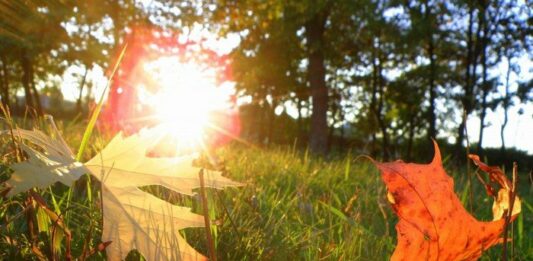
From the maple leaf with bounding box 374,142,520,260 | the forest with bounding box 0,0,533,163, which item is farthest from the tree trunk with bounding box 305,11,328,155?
the maple leaf with bounding box 374,142,520,260

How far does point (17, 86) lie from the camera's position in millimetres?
33844

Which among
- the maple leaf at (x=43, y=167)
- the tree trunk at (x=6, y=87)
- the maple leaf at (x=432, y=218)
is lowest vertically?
the maple leaf at (x=432, y=218)

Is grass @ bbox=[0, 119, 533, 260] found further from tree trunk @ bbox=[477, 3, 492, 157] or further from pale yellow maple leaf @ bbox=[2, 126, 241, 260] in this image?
tree trunk @ bbox=[477, 3, 492, 157]

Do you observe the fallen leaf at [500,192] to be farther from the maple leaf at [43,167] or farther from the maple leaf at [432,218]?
the maple leaf at [43,167]

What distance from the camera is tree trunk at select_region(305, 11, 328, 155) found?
2003 cm

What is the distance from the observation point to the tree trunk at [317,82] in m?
20.0

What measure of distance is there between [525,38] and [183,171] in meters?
28.8

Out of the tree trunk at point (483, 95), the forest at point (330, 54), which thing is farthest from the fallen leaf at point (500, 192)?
the tree trunk at point (483, 95)

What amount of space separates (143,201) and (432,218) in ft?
1.78

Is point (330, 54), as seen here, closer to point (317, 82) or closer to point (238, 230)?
point (317, 82)

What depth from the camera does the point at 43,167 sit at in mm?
719

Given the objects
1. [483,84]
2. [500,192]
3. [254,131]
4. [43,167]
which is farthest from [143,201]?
[254,131]

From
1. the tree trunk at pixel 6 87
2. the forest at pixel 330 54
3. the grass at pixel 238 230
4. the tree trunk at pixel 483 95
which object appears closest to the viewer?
the tree trunk at pixel 6 87

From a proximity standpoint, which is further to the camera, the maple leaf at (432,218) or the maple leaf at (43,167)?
the maple leaf at (432,218)
